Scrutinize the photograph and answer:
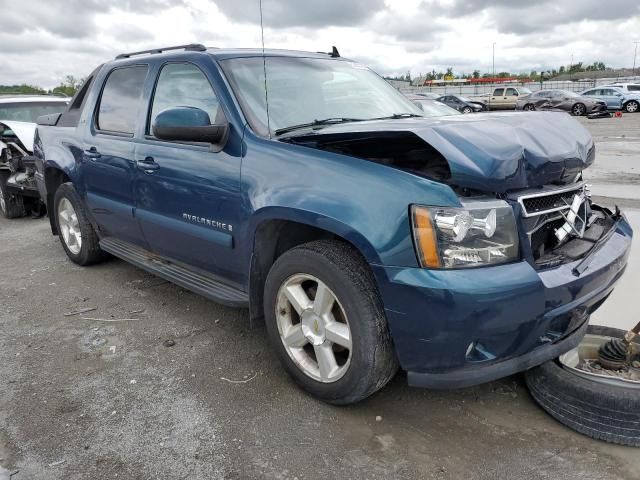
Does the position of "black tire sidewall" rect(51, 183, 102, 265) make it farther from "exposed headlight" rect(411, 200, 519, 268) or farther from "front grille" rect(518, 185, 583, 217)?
"front grille" rect(518, 185, 583, 217)

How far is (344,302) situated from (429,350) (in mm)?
443

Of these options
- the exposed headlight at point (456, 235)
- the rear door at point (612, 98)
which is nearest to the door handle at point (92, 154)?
the exposed headlight at point (456, 235)

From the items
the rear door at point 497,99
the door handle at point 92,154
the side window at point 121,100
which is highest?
the rear door at point 497,99

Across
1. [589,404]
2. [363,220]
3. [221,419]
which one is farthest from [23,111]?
[589,404]

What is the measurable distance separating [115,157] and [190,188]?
1.09 m

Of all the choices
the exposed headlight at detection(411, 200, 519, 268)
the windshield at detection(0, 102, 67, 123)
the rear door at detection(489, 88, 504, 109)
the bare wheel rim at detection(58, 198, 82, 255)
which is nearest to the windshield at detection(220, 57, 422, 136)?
the exposed headlight at detection(411, 200, 519, 268)

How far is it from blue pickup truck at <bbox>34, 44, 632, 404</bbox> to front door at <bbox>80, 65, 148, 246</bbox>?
0.11m

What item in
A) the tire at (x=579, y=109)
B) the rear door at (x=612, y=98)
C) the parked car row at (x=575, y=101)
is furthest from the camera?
the rear door at (x=612, y=98)

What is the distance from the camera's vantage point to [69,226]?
5324 mm

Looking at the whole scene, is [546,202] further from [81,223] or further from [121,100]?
[81,223]

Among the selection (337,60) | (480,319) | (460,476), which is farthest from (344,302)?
(337,60)

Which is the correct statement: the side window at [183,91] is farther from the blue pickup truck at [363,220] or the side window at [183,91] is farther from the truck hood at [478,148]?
the truck hood at [478,148]

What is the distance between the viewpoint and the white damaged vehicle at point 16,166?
7.45 m

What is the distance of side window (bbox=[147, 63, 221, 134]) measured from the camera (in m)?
3.32
